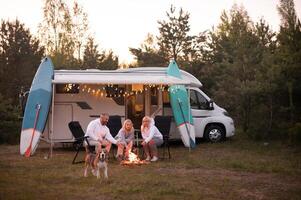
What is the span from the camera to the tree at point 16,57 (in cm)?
2123

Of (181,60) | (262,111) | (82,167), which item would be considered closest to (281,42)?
(262,111)

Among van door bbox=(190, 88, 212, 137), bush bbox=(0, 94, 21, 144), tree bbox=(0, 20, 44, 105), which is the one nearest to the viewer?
van door bbox=(190, 88, 212, 137)

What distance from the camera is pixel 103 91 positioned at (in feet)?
40.9

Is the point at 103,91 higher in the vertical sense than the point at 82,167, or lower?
higher

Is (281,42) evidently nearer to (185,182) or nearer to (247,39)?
(247,39)

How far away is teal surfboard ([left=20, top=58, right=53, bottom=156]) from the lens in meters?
11.1

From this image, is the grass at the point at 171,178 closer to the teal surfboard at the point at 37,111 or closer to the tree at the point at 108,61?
the teal surfboard at the point at 37,111

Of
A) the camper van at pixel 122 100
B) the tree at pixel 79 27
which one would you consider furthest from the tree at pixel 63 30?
the camper van at pixel 122 100

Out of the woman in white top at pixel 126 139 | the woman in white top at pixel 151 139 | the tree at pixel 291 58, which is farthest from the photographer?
the tree at pixel 291 58

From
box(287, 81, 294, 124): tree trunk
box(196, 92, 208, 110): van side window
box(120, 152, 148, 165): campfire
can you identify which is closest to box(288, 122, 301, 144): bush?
box(287, 81, 294, 124): tree trunk

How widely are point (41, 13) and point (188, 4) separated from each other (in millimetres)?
9232

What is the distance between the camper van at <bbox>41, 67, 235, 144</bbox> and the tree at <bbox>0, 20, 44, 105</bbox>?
911cm

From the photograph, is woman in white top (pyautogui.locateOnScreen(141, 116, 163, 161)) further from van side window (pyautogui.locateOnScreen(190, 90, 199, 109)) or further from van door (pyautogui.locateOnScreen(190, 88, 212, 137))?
van side window (pyautogui.locateOnScreen(190, 90, 199, 109))

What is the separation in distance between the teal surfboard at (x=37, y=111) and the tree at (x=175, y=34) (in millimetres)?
17562
